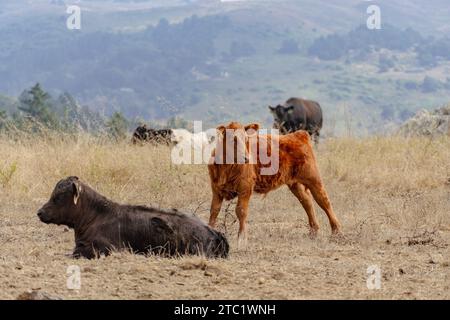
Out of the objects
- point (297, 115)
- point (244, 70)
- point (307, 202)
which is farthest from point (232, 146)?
point (244, 70)

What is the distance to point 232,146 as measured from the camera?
35.6 ft

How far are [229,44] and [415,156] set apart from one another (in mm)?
175674

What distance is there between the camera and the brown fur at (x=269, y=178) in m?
10.9

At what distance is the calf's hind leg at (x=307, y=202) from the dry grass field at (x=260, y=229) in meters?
0.23

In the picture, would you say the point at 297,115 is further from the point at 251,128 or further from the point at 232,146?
the point at 232,146

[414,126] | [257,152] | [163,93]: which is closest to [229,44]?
[163,93]

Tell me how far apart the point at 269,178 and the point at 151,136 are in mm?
7720

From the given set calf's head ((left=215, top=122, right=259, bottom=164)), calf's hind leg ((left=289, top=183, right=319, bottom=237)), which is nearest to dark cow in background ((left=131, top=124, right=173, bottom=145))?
calf's hind leg ((left=289, top=183, right=319, bottom=237))

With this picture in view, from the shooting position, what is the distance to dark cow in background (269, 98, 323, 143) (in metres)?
25.3

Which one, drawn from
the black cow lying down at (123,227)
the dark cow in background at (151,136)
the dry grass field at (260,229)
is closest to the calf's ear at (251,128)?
the dry grass field at (260,229)

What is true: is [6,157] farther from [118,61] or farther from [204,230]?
[118,61]

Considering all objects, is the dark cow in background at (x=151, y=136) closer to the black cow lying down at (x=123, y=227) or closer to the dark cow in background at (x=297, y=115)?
the dark cow in background at (x=297, y=115)

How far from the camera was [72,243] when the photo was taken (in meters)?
10.6

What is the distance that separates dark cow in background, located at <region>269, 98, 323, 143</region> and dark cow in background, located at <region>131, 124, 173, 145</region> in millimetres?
5469
